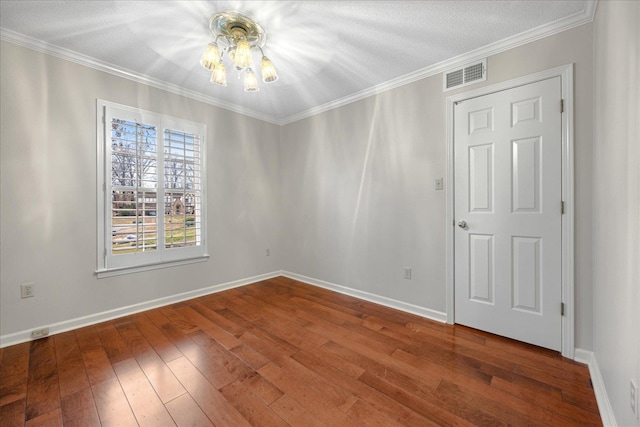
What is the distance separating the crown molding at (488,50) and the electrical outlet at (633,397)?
A: 2261 millimetres

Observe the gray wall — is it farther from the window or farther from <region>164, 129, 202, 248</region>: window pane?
<region>164, 129, 202, 248</region>: window pane

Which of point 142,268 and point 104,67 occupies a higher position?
point 104,67

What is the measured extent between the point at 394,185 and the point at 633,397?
219 centimetres

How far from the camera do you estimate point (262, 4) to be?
1812mm

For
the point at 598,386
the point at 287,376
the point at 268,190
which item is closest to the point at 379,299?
the point at 287,376

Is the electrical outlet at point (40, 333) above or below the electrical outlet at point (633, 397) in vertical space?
below

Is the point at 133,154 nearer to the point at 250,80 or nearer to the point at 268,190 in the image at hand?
the point at 250,80

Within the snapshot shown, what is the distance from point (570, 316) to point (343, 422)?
185cm

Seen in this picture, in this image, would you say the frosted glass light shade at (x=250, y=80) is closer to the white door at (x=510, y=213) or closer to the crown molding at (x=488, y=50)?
the crown molding at (x=488, y=50)

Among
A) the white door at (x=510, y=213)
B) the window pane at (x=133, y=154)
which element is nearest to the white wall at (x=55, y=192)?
the window pane at (x=133, y=154)

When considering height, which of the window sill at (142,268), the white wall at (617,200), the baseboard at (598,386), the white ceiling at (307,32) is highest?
the white ceiling at (307,32)

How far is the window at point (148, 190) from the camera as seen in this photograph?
Result: 258 cm

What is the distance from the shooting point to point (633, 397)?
1017 mm

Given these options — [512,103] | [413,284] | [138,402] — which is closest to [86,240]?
[138,402]
